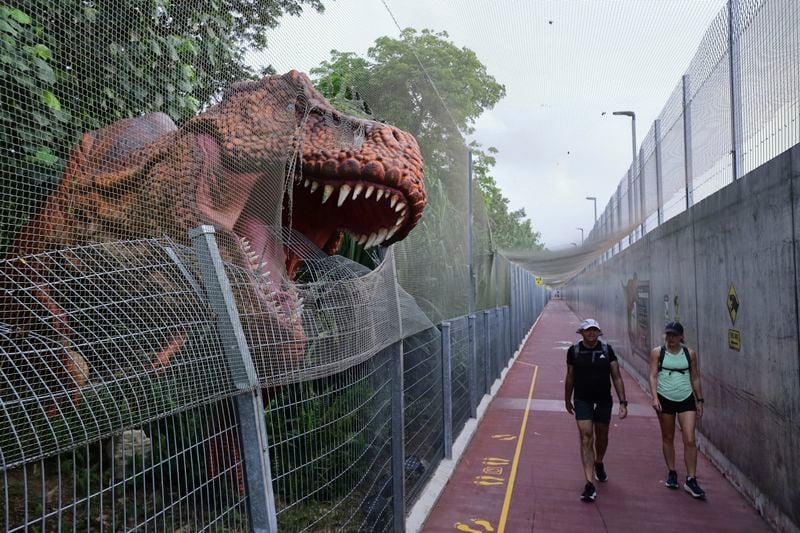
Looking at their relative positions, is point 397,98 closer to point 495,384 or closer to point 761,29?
point 761,29

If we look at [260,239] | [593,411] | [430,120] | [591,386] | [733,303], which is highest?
[430,120]

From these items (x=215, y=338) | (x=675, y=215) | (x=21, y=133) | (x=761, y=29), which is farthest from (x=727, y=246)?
(x=21, y=133)

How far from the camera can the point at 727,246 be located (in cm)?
524

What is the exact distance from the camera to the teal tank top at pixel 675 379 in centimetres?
492

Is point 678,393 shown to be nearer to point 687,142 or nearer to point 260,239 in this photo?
point 687,142

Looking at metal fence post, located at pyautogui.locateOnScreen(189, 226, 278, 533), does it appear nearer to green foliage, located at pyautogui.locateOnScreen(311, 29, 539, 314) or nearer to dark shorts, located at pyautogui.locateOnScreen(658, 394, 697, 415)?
green foliage, located at pyautogui.locateOnScreen(311, 29, 539, 314)

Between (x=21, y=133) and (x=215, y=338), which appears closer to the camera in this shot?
(x=215, y=338)

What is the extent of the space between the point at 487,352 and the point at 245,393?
303 inches

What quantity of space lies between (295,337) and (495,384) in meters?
8.81

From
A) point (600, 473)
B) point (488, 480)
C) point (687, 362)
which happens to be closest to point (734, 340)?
point (687, 362)

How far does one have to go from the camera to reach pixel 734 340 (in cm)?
502

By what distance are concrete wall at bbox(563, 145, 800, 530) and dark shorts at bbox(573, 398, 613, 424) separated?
1053 mm

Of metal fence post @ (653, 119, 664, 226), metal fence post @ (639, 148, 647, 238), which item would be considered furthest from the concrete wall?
metal fence post @ (639, 148, 647, 238)

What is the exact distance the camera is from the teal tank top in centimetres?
492
